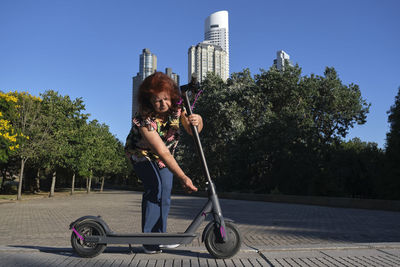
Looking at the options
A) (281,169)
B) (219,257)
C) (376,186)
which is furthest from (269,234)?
(281,169)

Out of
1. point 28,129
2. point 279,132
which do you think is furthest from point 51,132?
point 279,132

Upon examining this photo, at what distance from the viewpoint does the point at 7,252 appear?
379 centimetres

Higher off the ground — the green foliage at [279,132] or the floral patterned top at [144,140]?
the green foliage at [279,132]

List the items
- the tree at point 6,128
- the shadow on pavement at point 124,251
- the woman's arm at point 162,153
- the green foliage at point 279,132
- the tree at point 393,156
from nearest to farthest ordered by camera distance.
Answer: the woman's arm at point 162,153 < the shadow on pavement at point 124,251 < the tree at point 6,128 < the tree at point 393,156 < the green foliage at point 279,132

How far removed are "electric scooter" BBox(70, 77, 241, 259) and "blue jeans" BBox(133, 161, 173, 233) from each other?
26 cm

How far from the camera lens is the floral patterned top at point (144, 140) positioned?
3545 millimetres

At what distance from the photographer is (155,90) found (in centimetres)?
348

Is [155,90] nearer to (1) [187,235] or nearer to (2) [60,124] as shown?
(1) [187,235]

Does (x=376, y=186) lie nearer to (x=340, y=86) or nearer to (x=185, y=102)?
(x=340, y=86)

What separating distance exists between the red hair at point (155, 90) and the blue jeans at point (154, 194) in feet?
1.80

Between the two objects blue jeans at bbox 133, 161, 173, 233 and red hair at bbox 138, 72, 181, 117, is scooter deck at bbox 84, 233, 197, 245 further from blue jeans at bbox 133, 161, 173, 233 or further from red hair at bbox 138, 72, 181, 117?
red hair at bbox 138, 72, 181, 117

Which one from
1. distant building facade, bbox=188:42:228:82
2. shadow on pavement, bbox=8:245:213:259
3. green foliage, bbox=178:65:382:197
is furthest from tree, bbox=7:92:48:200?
distant building facade, bbox=188:42:228:82

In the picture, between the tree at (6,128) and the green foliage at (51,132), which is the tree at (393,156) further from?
the green foliage at (51,132)

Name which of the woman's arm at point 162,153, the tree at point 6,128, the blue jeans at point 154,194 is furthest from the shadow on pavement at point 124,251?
the tree at point 6,128
